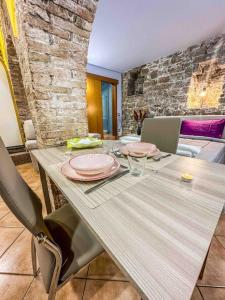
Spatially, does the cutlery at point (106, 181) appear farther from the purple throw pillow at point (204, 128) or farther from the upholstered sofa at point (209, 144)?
the purple throw pillow at point (204, 128)

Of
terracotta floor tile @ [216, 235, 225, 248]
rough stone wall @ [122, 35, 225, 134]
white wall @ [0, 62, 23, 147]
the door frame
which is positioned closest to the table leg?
terracotta floor tile @ [216, 235, 225, 248]

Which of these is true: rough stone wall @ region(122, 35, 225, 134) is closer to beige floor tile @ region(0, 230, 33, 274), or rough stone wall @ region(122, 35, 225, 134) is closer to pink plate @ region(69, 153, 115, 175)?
pink plate @ region(69, 153, 115, 175)

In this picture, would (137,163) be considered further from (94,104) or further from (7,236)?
(94,104)

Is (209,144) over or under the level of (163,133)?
under

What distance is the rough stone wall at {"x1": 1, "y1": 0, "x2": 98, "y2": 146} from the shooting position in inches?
41.1

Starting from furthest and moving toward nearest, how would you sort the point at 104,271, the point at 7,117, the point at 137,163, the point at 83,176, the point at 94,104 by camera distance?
the point at 94,104, the point at 7,117, the point at 104,271, the point at 137,163, the point at 83,176

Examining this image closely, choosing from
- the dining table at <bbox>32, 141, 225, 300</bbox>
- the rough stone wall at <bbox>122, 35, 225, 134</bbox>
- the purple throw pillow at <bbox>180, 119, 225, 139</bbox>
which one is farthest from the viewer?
the rough stone wall at <bbox>122, 35, 225, 134</bbox>

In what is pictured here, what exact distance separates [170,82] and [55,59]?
10.3 feet

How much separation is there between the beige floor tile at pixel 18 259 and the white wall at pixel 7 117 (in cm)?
249

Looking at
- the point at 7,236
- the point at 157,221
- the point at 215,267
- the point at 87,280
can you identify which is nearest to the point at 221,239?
the point at 215,267

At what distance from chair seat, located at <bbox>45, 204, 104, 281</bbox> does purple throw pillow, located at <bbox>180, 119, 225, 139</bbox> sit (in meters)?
2.66

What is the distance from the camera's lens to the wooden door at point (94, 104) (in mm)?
4312

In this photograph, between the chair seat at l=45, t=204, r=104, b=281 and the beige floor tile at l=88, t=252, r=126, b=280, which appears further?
the beige floor tile at l=88, t=252, r=126, b=280

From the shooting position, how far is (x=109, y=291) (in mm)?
855
